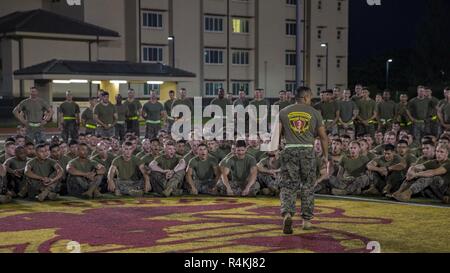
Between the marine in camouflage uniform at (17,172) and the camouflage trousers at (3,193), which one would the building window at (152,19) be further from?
the camouflage trousers at (3,193)

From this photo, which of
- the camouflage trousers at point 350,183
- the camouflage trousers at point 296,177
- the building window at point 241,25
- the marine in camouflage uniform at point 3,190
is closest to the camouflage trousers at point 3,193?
the marine in camouflage uniform at point 3,190

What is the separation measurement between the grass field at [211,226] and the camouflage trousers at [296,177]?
465 millimetres

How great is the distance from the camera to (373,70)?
89562mm

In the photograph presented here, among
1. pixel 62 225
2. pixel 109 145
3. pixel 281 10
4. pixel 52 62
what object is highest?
pixel 281 10

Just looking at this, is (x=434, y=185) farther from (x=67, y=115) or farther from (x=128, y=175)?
(x=67, y=115)

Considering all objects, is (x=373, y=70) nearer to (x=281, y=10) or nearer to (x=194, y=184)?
(x=281, y=10)

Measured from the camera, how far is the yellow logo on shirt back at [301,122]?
350 inches

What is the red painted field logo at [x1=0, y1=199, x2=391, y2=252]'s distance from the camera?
8094 millimetres

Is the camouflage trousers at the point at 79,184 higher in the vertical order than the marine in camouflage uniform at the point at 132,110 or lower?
lower

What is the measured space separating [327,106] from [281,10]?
46093 millimetres

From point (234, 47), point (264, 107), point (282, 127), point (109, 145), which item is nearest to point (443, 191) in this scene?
point (282, 127)

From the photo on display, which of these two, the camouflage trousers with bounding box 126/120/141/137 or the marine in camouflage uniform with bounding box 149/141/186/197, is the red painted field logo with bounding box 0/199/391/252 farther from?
the camouflage trousers with bounding box 126/120/141/137

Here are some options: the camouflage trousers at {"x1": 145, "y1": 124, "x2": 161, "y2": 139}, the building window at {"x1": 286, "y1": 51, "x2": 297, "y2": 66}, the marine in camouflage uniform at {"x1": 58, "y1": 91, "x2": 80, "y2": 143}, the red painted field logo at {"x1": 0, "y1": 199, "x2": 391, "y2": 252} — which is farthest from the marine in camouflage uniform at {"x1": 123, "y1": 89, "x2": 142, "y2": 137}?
the building window at {"x1": 286, "y1": 51, "x2": 297, "y2": 66}

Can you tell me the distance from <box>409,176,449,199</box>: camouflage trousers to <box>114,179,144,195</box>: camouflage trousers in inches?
215
